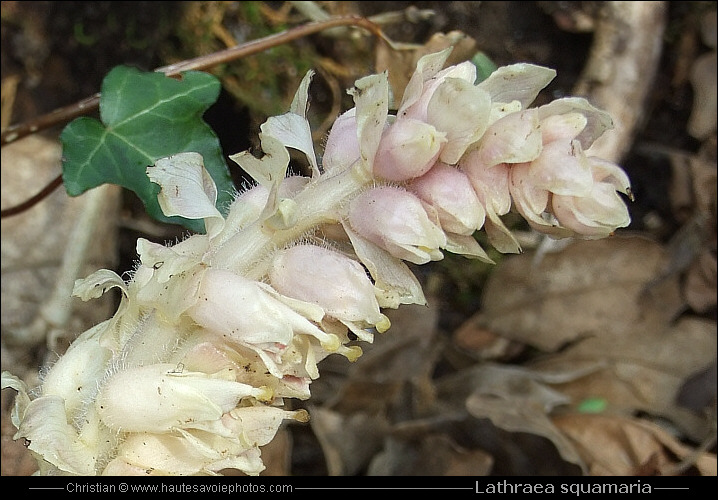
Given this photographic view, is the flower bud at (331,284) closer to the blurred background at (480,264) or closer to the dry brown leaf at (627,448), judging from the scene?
the blurred background at (480,264)

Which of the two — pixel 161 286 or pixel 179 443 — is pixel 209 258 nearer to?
pixel 161 286

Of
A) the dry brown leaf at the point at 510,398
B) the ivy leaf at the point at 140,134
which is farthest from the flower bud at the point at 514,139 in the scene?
the dry brown leaf at the point at 510,398

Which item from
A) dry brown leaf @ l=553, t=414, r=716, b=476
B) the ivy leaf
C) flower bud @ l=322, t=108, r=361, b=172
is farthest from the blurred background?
flower bud @ l=322, t=108, r=361, b=172

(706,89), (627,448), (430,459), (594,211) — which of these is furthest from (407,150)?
(706,89)

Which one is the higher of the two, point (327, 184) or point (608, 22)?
point (327, 184)

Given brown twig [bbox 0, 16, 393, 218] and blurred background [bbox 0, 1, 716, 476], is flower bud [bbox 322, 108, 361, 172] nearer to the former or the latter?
brown twig [bbox 0, 16, 393, 218]

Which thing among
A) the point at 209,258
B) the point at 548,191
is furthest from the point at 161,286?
the point at 548,191
